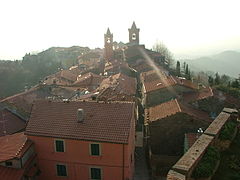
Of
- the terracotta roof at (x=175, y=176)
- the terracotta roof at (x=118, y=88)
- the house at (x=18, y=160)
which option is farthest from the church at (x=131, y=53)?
the terracotta roof at (x=175, y=176)

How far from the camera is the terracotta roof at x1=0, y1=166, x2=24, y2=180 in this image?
907 inches

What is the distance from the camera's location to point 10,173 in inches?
923

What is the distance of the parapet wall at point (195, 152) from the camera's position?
13.4 meters

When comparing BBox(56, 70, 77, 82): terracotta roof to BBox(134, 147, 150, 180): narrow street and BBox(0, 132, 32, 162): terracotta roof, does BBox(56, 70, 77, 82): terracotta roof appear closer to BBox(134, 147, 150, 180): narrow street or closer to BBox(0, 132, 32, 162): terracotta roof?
BBox(134, 147, 150, 180): narrow street

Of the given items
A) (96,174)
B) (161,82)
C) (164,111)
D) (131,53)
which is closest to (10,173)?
(96,174)

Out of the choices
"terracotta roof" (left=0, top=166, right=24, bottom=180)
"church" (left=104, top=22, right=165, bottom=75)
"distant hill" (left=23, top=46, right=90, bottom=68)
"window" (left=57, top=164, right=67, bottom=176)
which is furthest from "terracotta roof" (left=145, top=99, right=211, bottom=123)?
"distant hill" (left=23, top=46, right=90, bottom=68)

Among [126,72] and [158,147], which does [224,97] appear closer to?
[158,147]

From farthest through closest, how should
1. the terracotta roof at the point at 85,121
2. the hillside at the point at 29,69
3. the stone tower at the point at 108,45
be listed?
the stone tower at the point at 108,45 → the hillside at the point at 29,69 → the terracotta roof at the point at 85,121

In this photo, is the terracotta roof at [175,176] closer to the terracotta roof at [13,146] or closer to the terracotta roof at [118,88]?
the terracotta roof at [13,146]

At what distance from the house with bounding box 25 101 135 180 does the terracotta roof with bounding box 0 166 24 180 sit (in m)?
2.64

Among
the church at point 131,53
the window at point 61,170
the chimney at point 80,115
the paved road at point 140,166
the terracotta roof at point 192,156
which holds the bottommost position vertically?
the paved road at point 140,166

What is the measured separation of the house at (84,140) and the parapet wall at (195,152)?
753 centimetres

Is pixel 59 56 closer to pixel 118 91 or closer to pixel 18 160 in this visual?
pixel 118 91

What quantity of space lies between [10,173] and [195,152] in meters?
15.2
